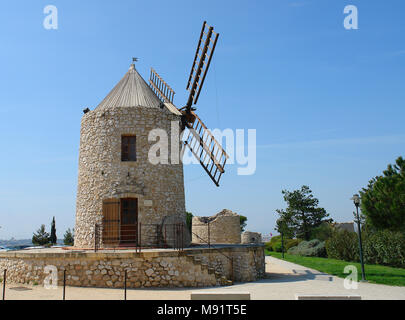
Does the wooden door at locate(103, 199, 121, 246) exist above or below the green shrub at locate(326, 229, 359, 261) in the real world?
above

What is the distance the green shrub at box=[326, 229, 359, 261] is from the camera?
22303 mm

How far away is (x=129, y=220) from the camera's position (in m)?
13.4

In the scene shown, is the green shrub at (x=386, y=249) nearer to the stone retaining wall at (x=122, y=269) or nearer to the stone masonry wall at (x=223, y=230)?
the stone masonry wall at (x=223, y=230)

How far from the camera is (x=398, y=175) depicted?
20625mm

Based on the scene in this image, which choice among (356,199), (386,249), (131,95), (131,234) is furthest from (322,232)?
(131,95)

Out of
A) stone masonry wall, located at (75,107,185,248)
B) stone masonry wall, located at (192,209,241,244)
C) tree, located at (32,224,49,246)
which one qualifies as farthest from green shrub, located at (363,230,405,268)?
tree, located at (32,224,49,246)

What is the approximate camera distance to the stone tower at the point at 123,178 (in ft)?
43.8

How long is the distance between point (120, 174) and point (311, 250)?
1970 centimetres

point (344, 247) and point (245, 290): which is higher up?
point (245, 290)

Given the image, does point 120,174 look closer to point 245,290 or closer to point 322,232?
point 245,290

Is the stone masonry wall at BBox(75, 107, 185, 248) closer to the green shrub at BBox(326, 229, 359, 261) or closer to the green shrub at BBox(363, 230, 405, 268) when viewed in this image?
the green shrub at BBox(363, 230, 405, 268)

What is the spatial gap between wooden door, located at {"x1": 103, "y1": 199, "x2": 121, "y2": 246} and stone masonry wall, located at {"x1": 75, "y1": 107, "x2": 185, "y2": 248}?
255mm

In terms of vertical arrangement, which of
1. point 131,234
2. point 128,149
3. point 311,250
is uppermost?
point 128,149
